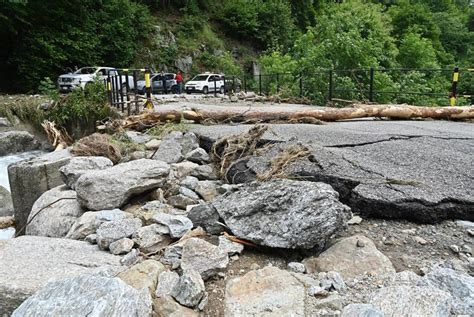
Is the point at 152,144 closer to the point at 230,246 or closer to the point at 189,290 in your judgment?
the point at 230,246

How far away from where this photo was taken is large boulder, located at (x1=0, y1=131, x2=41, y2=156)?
10570 millimetres

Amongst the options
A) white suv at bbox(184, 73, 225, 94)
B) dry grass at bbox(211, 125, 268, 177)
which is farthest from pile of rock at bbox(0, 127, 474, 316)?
white suv at bbox(184, 73, 225, 94)

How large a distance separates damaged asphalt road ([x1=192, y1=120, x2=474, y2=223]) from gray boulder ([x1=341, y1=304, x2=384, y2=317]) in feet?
4.17

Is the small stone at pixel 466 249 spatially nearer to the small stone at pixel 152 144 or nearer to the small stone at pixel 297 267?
the small stone at pixel 297 267

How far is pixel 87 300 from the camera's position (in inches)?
74.6

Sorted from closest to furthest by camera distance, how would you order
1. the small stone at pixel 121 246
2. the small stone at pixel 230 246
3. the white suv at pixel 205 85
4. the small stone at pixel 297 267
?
the small stone at pixel 297 267 → the small stone at pixel 230 246 → the small stone at pixel 121 246 → the white suv at pixel 205 85

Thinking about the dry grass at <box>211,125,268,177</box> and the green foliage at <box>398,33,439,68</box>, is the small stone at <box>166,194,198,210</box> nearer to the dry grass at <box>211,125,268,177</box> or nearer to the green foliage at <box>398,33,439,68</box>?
A: the dry grass at <box>211,125,268,177</box>

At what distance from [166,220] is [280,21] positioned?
37.4 m

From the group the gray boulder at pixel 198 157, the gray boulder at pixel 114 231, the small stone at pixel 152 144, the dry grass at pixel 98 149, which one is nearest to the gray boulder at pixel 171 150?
the gray boulder at pixel 198 157

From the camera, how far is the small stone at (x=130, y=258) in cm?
257

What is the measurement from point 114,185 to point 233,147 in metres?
1.61

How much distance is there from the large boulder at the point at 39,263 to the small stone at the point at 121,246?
45mm

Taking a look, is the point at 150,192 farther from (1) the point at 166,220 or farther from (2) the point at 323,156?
(2) the point at 323,156

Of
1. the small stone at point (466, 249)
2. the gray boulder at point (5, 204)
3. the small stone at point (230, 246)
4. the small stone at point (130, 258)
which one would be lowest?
the gray boulder at point (5, 204)
